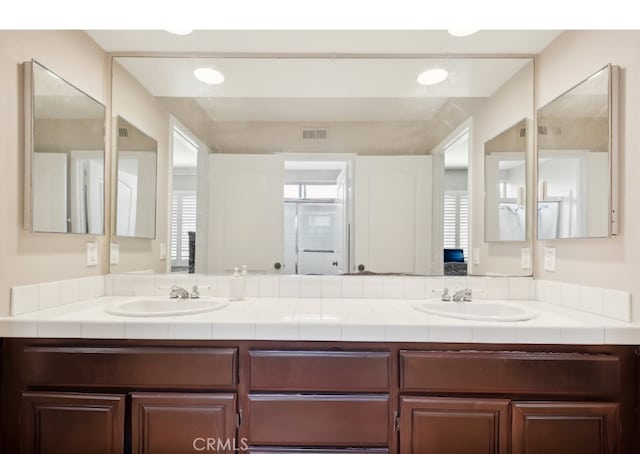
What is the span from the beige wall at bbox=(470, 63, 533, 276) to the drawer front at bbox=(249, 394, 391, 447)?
100cm

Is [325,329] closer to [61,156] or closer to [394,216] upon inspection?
[394,216]

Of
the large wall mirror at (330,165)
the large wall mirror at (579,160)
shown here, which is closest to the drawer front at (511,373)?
the large wall mirror at (579,160)

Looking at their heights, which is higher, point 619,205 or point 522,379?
point 619,205

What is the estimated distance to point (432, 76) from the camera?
1842mm

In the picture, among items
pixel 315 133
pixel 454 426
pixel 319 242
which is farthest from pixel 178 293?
pixel 454 426

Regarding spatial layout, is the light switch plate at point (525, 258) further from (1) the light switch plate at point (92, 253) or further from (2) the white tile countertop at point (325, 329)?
(1) the light switch plate at point (92, 253)

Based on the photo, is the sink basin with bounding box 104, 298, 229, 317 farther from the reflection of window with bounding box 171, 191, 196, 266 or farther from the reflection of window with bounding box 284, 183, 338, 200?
the reflection of window with bounding box 284, 183, 338, 200

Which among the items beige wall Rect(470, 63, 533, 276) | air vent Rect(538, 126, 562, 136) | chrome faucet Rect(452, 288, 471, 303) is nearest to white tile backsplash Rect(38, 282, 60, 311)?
chrome faucet Rect(452, 288, 471, 303)

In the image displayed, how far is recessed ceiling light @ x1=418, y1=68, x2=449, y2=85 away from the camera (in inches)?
72.2

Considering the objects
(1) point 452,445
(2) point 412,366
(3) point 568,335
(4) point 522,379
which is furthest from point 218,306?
(3) point 568,335

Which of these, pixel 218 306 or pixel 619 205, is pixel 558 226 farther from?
pixel 218 306

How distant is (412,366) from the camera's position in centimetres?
125
